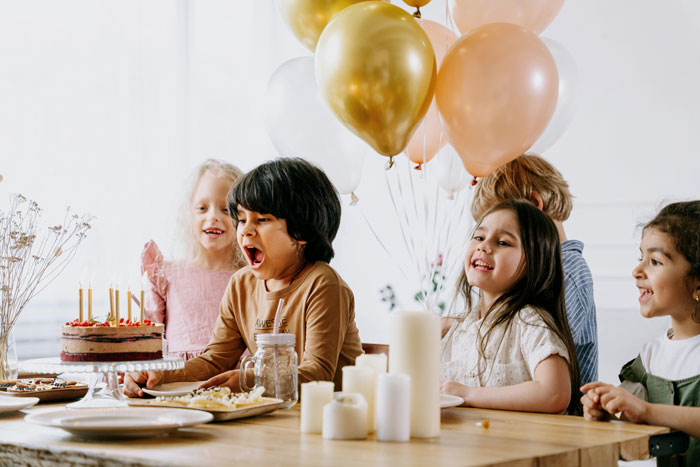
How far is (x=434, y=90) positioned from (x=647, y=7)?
7.94 ft

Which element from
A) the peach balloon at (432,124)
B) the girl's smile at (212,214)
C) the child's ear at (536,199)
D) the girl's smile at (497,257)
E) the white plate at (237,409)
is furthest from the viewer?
the girl's smile at (212,214)

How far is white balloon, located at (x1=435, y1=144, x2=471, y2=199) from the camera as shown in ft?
8.66

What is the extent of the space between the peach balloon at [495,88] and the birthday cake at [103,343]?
0.80 metres

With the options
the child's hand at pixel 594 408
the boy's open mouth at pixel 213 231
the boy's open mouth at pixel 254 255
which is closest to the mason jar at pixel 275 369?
the boy's open mouth at pixel 254 255

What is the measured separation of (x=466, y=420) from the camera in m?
1.42

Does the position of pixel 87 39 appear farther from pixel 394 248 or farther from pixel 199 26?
pixel 394 248

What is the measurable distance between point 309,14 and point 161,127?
7.73 ft

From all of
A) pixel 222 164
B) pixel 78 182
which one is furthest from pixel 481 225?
pixel 78 182

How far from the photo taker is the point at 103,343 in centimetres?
170

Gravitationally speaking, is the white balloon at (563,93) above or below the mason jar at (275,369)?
above

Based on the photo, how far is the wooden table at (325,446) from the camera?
1056 millimetres

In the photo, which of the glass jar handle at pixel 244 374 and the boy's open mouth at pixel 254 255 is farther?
the boy's open mouth at pixel 254 255

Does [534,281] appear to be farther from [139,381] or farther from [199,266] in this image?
[199,266]

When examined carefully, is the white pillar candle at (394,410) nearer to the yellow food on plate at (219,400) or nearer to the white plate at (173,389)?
the yellow food on plate at (219,400)
